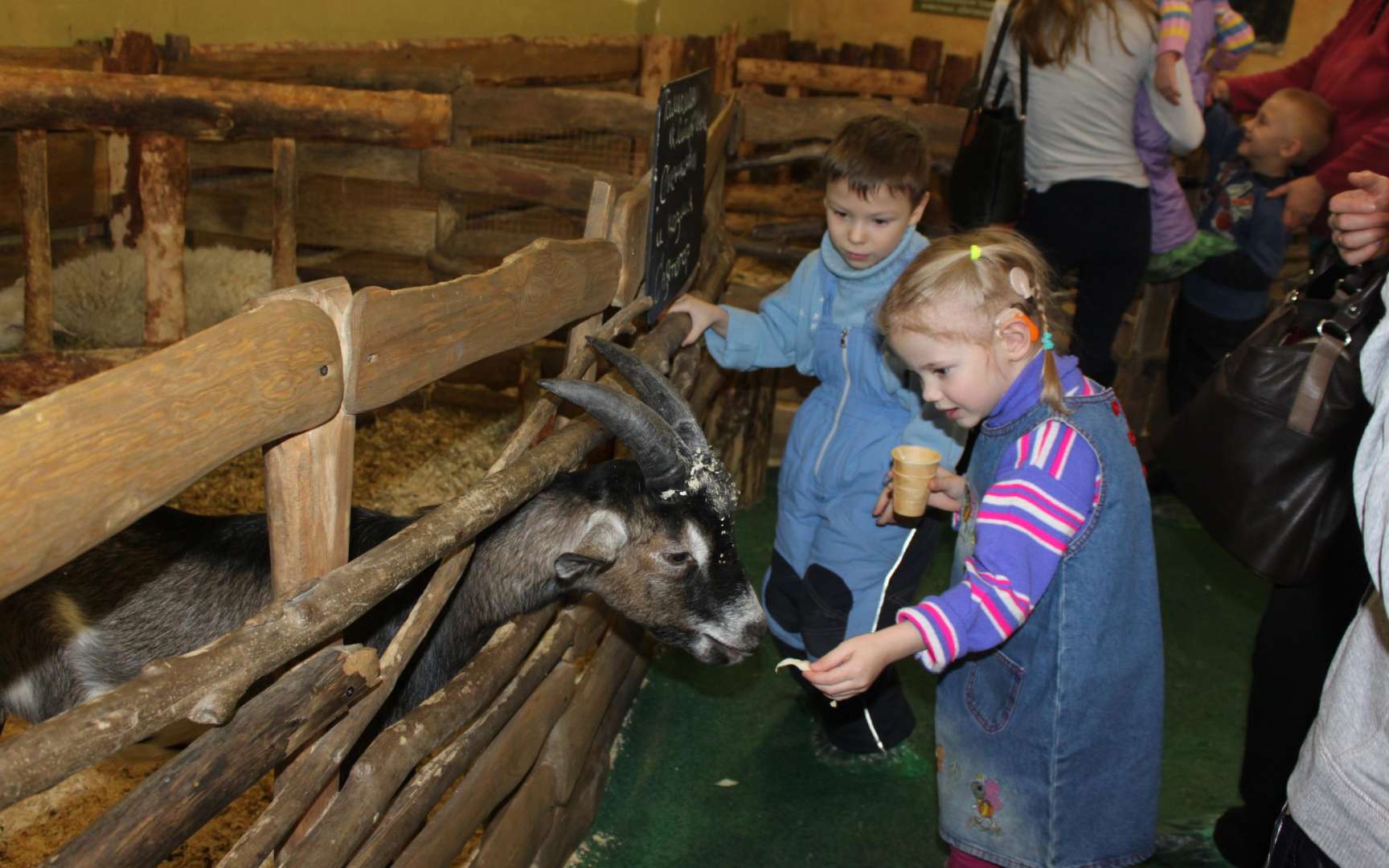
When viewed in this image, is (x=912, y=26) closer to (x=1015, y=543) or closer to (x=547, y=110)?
(x=547, y=110)

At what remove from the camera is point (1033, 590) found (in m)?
2.23

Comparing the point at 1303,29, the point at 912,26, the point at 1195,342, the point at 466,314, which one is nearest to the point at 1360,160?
the point at 1195,342

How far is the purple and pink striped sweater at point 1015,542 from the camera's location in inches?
86.0

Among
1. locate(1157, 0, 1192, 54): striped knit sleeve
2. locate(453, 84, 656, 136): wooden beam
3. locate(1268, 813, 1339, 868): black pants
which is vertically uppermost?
locate(1157, 0, 1192, 54): striped knit sleeve

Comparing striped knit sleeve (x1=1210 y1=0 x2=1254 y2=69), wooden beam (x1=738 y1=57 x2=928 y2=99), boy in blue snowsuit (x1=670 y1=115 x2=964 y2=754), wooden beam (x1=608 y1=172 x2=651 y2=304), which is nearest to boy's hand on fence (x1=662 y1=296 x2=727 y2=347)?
boy in blue snowsuit (x1=670 y1=115 x2=964 y2=754)

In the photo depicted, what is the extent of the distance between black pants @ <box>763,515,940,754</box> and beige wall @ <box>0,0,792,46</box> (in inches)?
159

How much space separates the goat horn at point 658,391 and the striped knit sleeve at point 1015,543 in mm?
810

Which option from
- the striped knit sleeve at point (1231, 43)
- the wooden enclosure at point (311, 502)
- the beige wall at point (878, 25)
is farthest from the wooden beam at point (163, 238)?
the beige wall at point (878, 25)

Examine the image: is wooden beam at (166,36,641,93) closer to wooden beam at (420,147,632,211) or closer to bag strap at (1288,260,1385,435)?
wooden beam at (420,147,632,211)

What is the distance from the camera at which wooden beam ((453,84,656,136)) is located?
579 cm

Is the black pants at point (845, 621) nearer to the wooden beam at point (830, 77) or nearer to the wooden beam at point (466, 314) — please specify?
the wooden beam at point (466, 314)

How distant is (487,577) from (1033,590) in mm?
1389

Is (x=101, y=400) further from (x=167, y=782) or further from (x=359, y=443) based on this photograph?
(x=359, y=443)

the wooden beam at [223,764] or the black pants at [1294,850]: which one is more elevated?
the black pants at [1294,850]
